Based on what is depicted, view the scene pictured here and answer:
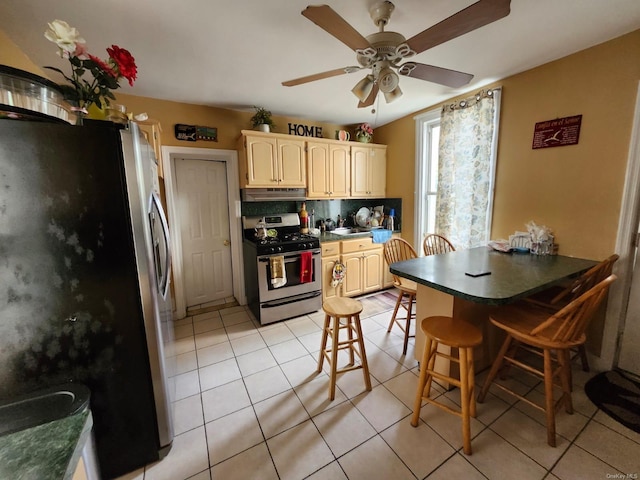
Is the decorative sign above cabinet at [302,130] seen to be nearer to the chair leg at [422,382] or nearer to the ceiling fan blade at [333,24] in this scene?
the ceiling fan blade at [333,24]

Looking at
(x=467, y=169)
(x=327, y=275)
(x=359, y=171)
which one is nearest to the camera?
(x=467, y=169)

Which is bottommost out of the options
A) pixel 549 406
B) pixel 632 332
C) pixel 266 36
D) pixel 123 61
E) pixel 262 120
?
pixel 549 406

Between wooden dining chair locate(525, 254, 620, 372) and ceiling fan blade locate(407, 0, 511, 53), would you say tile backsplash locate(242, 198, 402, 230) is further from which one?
ceiling fan blade locate(407, 0, 511, 53)

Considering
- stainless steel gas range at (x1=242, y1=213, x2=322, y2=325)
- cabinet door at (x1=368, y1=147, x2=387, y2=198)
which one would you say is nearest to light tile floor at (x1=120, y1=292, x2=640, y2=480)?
stainless steel gas range at (x1=242, y1=213, x2=322, y2=325)

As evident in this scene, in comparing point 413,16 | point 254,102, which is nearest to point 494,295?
point 413,16

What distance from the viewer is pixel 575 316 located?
4.74ft

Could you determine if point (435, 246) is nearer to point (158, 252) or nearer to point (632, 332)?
point (632, 332)

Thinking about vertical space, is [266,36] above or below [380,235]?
above

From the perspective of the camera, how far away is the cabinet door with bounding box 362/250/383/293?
142 inches

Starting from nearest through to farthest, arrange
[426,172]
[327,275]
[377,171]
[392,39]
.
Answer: [392,39] → [327,275] → [426,172] → [377,171]

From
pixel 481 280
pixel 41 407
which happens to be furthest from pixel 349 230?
pixel 41 407

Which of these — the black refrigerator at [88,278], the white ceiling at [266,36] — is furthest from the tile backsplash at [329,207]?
the black refrigerator at [88,278]

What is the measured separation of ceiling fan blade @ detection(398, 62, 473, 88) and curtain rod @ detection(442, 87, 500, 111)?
3.36 ft

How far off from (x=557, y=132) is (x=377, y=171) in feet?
6.81
